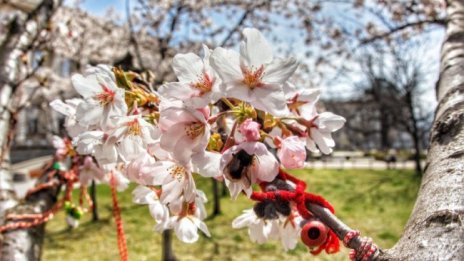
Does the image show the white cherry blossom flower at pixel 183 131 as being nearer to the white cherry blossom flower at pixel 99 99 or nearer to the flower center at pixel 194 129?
the flower center at pixel 194 129

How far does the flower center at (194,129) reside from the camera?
72 cm

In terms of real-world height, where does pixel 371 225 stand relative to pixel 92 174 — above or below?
below

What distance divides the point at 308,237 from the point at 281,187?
13 cm

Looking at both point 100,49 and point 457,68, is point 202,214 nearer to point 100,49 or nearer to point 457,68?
point 457,68

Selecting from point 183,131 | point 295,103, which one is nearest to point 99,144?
point 183,131

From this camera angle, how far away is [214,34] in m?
11.1

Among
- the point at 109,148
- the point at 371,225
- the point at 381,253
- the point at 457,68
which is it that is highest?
the point at 457,68

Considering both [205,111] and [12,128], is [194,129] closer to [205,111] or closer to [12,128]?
[205,111]

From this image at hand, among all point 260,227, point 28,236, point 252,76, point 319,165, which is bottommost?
point 319,165

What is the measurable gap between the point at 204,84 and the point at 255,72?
0.10m

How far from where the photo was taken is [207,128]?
711mm

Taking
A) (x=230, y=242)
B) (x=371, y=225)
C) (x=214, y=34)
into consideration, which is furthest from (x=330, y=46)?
(x=230, y=242)

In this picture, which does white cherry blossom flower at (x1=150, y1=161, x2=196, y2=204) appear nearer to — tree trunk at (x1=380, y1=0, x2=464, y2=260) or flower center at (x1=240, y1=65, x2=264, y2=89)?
flower center at (x1=240, y1=65, x2=264, y2=89)

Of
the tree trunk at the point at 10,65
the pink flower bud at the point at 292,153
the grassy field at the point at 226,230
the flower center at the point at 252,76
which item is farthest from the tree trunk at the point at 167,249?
the flower center at the point at 252,76
